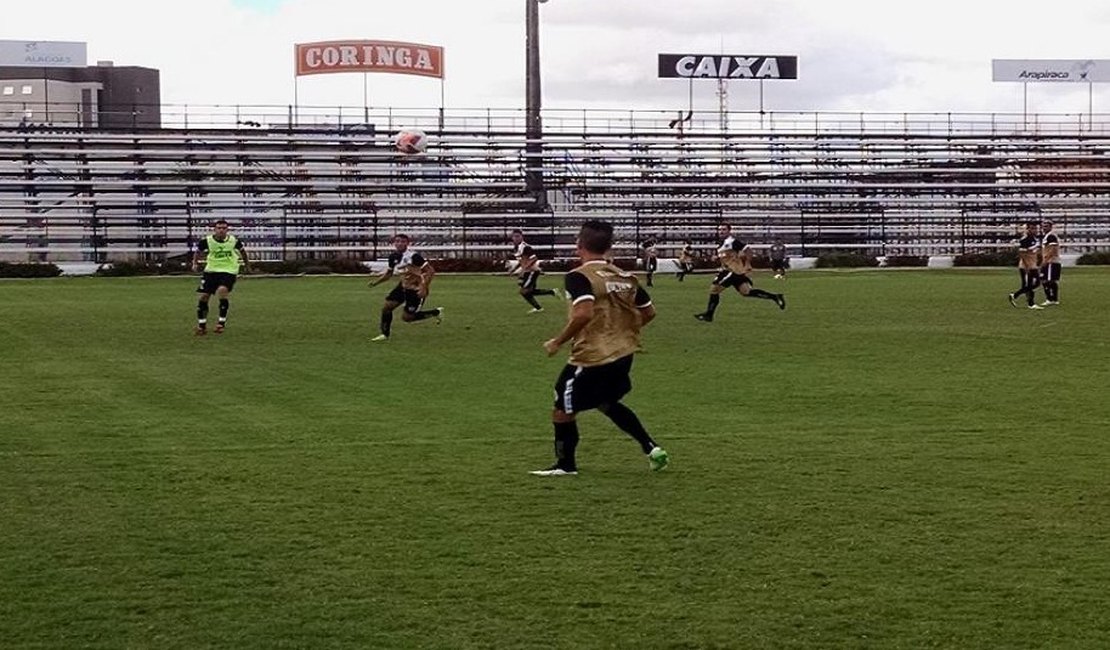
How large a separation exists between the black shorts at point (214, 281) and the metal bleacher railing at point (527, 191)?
103ft

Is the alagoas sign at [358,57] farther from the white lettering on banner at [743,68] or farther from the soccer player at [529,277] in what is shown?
the soccer player at [529,277]

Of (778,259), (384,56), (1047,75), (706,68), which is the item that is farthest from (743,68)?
(778,259)

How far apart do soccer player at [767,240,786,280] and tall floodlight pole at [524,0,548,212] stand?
8846mm

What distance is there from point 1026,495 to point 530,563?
342 cm

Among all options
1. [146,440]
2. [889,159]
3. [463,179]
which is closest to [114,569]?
A: [146,440]

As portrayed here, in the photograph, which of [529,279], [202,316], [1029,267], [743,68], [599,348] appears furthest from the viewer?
[743,68]

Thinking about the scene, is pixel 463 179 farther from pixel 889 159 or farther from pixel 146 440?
pixel 146 440

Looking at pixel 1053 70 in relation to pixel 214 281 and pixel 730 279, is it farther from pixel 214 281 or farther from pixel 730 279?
pixel 214 281

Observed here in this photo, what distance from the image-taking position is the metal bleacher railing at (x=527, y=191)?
187 feet

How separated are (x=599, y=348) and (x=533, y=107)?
52.7 m

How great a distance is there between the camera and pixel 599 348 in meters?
10.1

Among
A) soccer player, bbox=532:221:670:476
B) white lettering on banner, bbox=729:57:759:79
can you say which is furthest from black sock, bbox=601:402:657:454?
white lettering on banner, bbox=729:57:759:79

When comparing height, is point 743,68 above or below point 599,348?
above

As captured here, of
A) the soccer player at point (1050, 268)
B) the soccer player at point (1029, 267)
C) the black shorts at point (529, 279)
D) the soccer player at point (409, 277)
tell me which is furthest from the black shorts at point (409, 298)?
the soccer player at point (1050, 268)
